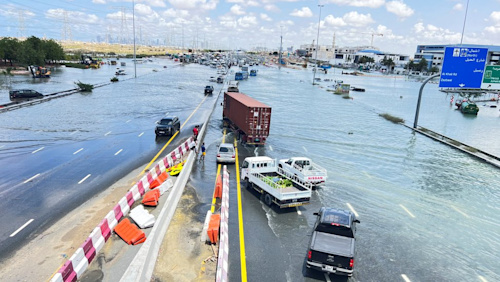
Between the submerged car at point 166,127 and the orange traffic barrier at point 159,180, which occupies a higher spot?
the submerged car at point 166,127

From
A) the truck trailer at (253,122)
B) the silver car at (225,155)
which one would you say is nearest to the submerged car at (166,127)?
the truck trailer at (253,122)

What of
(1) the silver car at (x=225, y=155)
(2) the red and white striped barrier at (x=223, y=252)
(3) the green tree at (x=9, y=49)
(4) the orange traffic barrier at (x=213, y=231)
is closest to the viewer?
(2) the red and white striped barrier at (x=223, y=252)

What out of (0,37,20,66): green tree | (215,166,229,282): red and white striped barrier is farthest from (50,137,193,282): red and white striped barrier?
(0,37,20,66): green tree

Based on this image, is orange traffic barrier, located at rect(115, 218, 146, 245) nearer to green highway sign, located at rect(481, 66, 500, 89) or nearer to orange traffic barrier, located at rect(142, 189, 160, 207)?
orange traffic barrier, located at rect(142, 189, 160, 207)

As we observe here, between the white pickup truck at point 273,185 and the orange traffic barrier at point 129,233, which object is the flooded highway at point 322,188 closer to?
the white pickup truck at point 273,185

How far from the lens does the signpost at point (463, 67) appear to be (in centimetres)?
3556

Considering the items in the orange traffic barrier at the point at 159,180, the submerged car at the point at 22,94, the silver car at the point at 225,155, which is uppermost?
the submerged car at the point at 22,94

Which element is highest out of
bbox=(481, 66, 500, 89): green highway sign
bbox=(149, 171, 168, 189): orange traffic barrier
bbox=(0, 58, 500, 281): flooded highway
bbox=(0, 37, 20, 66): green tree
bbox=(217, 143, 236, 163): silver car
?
bbox=(0, 37, 20, 66): green tree

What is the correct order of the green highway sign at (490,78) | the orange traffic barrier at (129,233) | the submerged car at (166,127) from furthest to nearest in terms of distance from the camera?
1. the green highway sign at (490,78)
2. the submerged car at (166,127)
3. the orange traffic barrier at (129,233)

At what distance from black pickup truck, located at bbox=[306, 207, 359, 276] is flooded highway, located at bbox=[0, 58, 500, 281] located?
0.80 meters

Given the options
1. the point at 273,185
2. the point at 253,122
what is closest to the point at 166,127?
the point at 253,122

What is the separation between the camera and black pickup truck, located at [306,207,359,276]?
1145 centimetres

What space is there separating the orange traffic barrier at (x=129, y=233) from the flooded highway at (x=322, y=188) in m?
3.93

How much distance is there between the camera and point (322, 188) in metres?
21.6
